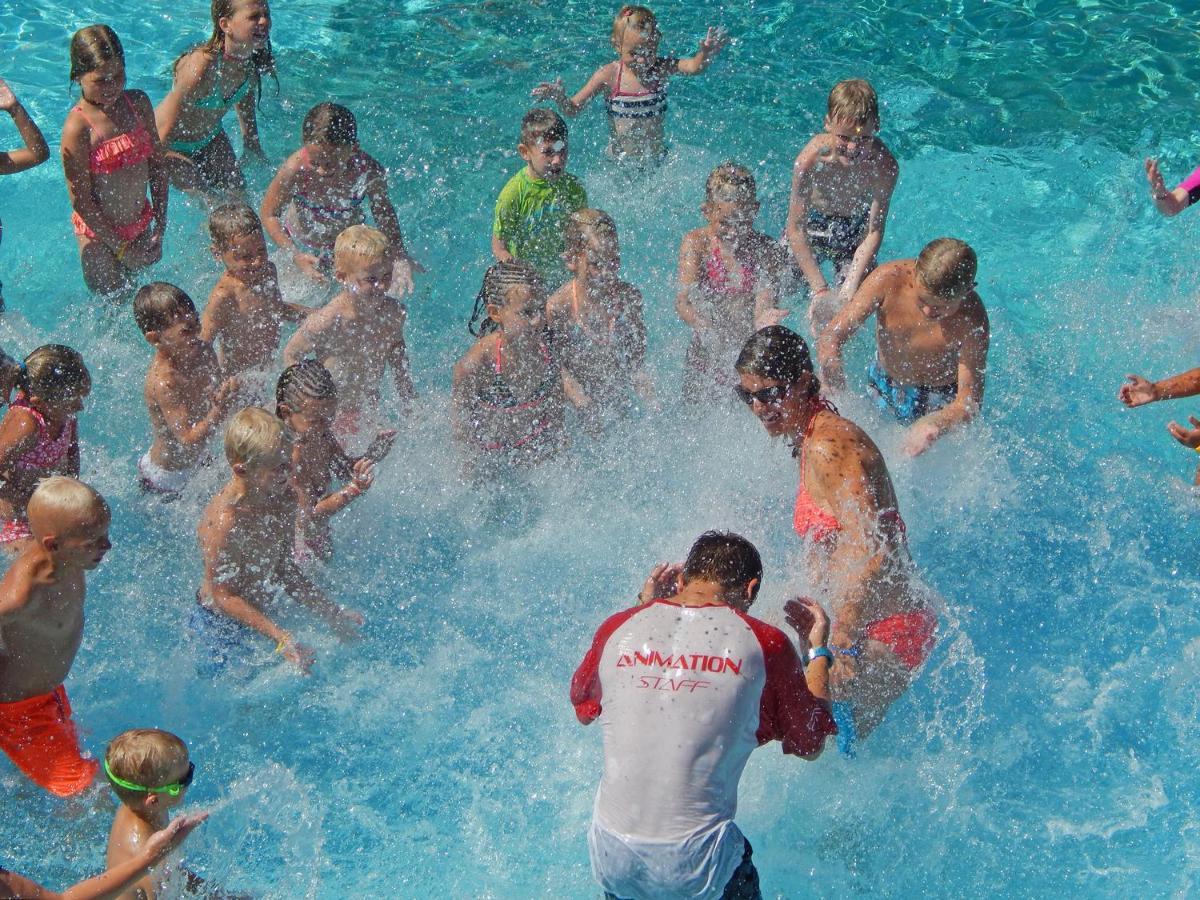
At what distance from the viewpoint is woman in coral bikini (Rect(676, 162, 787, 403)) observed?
593 cm

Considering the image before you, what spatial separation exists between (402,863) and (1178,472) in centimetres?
449

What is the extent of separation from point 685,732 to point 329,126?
404 cm

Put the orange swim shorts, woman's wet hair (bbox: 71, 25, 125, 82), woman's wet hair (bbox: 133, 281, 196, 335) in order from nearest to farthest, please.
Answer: the orange swim shorts, woman's wet hair (bbox: 133, 281, 196, 335), woman's wet hair (bbox: 71, 25, 125, 82)

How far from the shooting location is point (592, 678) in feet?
11.9

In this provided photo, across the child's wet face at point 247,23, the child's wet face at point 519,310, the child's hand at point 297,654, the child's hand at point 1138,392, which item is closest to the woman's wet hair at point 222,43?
the child's wet face at point 247,23

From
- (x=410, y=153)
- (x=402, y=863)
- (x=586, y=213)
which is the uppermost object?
(x=586, y=213)

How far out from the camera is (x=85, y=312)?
6.94 meters

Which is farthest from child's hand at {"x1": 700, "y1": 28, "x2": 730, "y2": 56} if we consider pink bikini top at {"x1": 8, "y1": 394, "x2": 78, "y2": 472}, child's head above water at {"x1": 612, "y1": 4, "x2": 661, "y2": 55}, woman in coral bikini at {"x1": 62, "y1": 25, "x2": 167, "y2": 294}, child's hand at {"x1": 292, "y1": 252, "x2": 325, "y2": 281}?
pink bikini top at {"x1": 8, "y1": 394, "x2": 78, "y2": 472}

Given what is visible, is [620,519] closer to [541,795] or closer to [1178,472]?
[541,795]

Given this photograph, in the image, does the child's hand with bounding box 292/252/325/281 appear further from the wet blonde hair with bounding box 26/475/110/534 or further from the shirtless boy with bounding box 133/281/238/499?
the wet blonde hair with bounding box 26/475/110/534

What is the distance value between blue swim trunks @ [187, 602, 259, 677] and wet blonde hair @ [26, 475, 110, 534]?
3.01 feet

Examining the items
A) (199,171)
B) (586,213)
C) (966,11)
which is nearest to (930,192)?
(966,11)

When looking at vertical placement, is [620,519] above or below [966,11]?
below

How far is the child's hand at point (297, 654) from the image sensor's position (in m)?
4.41
